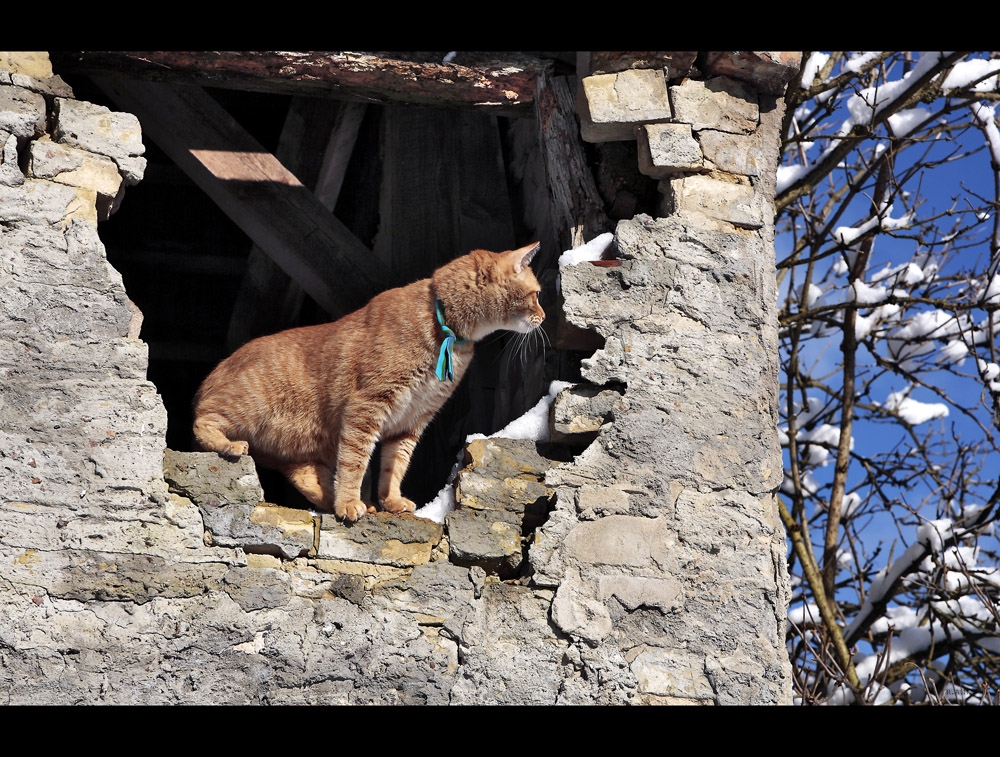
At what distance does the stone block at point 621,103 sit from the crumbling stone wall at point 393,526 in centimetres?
3

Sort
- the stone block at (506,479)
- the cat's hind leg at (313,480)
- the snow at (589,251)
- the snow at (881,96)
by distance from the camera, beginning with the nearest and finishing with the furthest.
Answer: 1. the stone block at (506,479)
2. the snow at (589,251)
3. the cat's hind leg at (313,480)
4. the snow at (881,96)

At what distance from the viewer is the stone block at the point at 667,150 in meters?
3.96

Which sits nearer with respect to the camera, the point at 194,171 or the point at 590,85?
the point at 590,85

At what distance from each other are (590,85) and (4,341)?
92.8 inches

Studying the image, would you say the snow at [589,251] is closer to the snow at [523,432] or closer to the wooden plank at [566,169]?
the wooden plank at [566,169]

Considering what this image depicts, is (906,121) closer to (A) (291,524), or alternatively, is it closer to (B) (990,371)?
(B) (990,371)

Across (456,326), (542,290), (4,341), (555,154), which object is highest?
(555,154)

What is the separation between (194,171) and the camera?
4.61 meters

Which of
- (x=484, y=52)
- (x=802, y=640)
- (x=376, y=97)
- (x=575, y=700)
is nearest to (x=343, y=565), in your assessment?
(x=575, y=700)

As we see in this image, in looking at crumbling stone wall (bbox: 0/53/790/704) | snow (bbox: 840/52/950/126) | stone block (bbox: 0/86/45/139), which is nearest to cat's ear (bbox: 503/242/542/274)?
crumbling stone wall (bbox: 0/53/790/704)

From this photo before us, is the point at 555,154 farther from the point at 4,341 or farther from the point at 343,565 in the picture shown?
the point at 4,341

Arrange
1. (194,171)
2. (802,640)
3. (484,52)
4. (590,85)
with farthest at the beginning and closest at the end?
(802,640), (194,171), (484,52), (590,85)

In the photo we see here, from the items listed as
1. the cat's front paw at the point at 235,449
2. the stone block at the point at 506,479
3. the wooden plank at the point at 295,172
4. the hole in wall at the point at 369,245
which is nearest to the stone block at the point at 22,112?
the cat's front paw at the point at 235,449

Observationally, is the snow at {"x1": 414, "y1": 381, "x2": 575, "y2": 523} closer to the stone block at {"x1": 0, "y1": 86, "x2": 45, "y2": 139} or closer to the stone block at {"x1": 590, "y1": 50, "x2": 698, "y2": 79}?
the stone block at {"x1": 590, "y1": 50, "x2": 698, "y2": 79}
